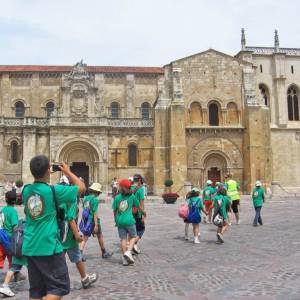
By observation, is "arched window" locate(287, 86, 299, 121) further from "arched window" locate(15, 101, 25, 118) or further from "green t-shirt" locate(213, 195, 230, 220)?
"green t-shirt" locate(213, 195, 230, 220)

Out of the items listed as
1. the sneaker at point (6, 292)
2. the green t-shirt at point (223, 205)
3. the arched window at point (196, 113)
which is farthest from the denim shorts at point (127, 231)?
the arched window at point (196, 113)

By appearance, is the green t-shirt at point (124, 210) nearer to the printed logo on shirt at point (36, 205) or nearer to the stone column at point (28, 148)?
the printed logo on shirt at point (36, 205)

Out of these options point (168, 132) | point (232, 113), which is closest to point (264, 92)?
point (232, 113)

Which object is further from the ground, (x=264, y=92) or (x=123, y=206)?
(x=264, y=92)

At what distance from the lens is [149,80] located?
4084 cm

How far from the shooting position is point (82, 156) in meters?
35.7

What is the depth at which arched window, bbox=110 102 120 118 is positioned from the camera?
4053 centimetres

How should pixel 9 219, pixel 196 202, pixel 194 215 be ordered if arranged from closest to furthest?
pixel 9 219 → pixel 194 215 → pixel 196 202

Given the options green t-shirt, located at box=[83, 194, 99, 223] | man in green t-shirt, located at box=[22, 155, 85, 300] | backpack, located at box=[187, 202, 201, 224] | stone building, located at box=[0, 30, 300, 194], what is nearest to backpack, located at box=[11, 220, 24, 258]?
man in green t-shirt, located at box=[22, 155, 85, 300]

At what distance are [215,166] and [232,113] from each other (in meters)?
4.98

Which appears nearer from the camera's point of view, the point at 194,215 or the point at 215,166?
the point at 194,215

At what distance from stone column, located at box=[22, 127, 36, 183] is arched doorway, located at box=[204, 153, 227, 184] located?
14763mm

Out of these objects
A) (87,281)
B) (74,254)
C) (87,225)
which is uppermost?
(87,225)

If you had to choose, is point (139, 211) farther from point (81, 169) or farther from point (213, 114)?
point (213, 114)
